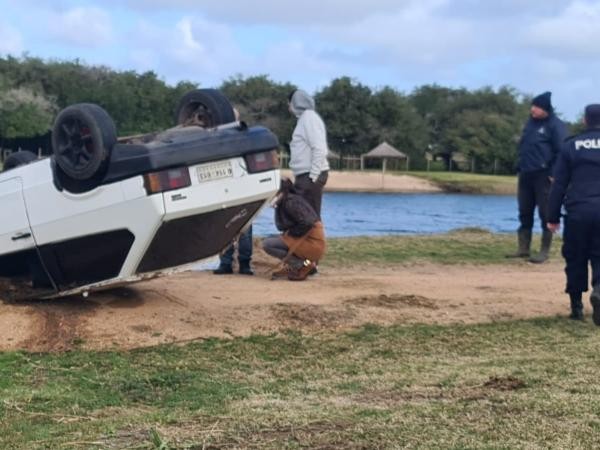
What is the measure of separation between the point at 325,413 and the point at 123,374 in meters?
1.90

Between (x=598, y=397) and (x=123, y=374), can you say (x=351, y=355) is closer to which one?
(x=123, y=374)

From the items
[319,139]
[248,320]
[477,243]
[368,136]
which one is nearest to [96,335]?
[248,320]

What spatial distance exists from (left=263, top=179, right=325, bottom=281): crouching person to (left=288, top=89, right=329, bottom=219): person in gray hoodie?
0.88ft

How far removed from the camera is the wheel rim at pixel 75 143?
775 cm

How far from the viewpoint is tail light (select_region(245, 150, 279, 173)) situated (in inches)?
328

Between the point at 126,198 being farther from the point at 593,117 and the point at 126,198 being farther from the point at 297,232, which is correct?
the point at 593,117

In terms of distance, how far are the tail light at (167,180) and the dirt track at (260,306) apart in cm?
131

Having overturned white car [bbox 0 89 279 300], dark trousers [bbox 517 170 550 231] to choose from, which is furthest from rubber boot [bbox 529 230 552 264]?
overturned white car [bbox 0 89 279 300]

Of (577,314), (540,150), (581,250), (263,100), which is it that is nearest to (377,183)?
(263,100)

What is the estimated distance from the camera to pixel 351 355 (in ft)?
25.9

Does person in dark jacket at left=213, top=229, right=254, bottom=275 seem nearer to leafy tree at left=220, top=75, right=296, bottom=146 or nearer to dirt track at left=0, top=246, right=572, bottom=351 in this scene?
dirt track at left=0, top=246, right=572, bottom=351

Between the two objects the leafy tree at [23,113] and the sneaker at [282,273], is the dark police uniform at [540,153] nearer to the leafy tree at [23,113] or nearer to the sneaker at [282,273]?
the sneaker at [282,273]

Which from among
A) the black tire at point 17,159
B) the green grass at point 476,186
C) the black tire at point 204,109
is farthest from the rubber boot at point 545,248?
the green grass at point 476,186

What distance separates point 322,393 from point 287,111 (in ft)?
Result: 216
